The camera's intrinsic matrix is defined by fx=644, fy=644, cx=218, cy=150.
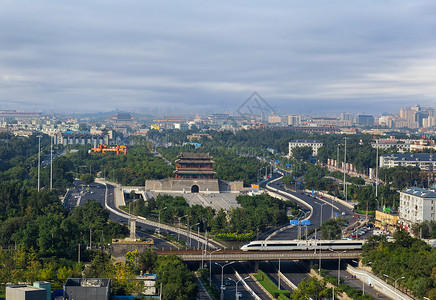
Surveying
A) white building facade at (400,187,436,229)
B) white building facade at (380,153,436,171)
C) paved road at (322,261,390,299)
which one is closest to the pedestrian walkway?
paved road at (322,261,390,299)

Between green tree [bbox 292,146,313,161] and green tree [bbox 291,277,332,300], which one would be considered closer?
green tree [bbox 291,277,332,300]

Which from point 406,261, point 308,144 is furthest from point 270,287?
point 308,144

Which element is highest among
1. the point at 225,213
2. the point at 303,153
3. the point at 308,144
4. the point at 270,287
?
the point at 308,144

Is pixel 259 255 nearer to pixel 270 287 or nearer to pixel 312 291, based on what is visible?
pixel 270 287

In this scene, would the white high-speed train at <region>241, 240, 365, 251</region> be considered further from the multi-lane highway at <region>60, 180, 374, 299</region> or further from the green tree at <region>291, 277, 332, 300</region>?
the green tree at <region>291, 277, 332, 300</region>

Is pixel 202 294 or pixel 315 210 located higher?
pixel 315 210

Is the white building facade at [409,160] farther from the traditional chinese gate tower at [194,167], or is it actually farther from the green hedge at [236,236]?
the green hedge at [236,236]
